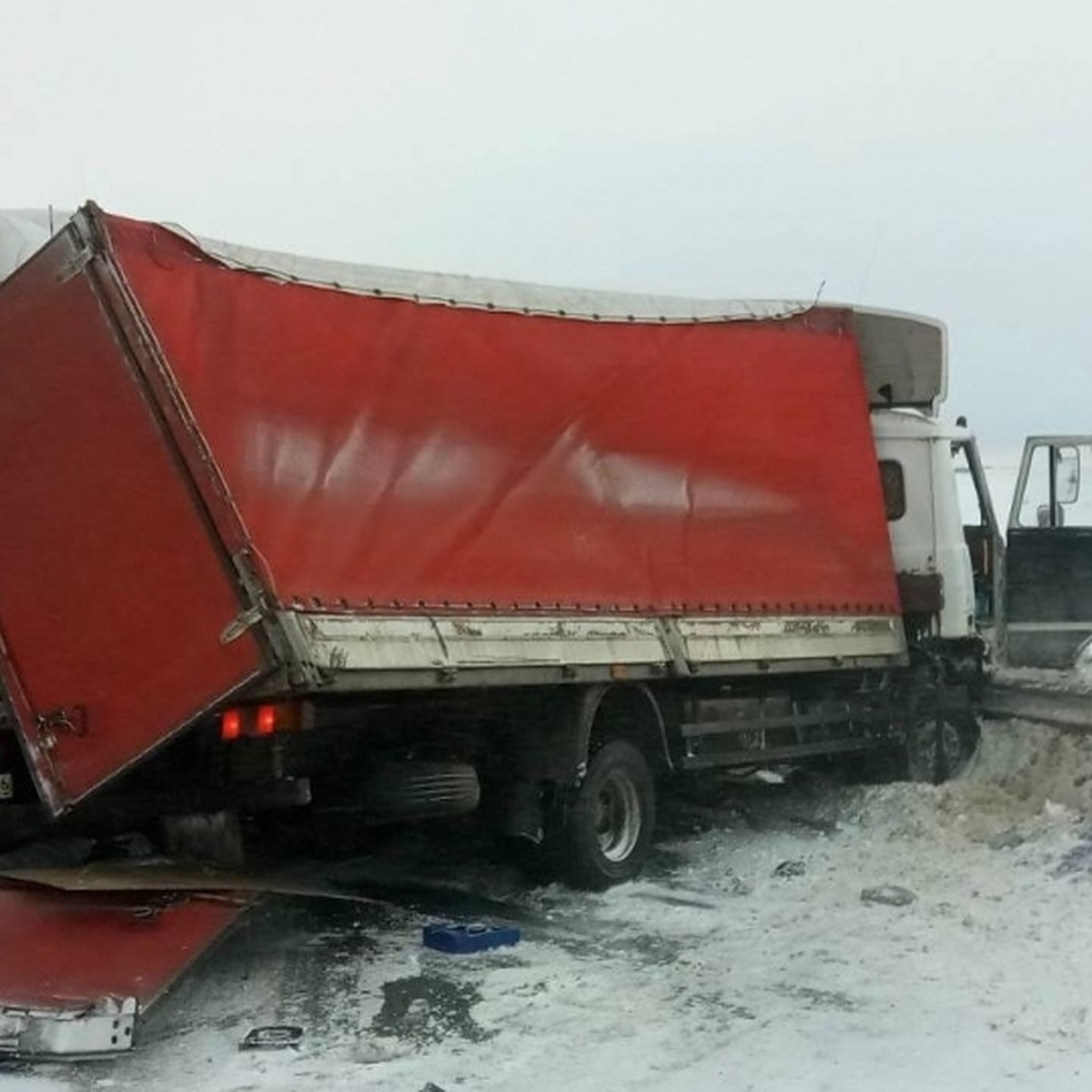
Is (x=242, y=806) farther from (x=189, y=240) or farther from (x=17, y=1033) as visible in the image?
(x=189, y=240)

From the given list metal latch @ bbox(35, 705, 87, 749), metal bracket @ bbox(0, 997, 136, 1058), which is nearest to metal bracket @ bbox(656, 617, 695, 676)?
metal latch @ bbox(35, 705, 87, 749)

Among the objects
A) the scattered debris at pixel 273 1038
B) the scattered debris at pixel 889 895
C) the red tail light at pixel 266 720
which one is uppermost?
the red tail light at pixel 266 720

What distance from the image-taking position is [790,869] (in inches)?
378

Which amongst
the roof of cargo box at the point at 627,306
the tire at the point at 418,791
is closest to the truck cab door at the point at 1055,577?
the roof of cargo box at the point at 627,306

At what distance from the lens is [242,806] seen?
7.62 meters

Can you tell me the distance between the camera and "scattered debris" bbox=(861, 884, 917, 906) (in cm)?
861

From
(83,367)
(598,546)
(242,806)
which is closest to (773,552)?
(598,546)

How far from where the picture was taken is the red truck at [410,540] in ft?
22.9

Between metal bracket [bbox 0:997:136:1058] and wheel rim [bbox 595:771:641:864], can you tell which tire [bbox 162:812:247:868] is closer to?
metal bracket [bbox 0:997:136:1058]

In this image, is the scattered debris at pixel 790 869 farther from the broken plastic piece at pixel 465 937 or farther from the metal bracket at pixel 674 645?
the broken plastic piece at pixel 465 937

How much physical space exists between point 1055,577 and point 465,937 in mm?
6948

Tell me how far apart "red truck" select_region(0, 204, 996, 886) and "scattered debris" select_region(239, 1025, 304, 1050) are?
1.25 m

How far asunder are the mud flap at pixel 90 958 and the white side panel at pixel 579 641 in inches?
48.2

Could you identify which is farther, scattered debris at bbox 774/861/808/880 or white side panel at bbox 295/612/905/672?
scattered debris at bbox 774/861/808/880
